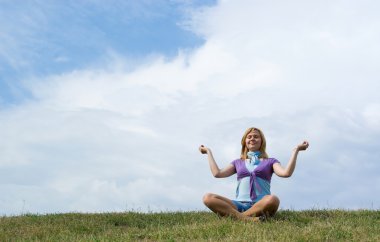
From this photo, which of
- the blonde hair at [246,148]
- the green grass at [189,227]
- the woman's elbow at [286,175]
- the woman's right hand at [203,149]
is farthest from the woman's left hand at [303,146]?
the woman's right hand at [203,149]

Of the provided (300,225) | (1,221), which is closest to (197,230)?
(300,225)

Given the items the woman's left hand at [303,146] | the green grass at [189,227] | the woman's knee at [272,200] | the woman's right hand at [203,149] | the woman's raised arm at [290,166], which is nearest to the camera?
the green grass at [189,227]

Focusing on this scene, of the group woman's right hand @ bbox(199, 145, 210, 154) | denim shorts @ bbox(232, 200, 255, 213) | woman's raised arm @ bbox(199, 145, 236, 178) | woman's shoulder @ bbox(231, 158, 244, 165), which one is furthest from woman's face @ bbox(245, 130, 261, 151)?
denim shorts @ bbox(232, 200, 255, 213)

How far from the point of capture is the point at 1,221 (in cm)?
1408

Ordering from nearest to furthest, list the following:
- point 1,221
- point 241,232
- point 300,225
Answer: point 241,232 → point 300,225 → point 1,221

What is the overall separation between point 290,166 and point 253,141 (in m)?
1.13

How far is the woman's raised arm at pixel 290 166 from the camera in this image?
40.4 ft

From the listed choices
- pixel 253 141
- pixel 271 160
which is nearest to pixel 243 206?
pixel 271 160

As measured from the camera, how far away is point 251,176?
12656 millimetres

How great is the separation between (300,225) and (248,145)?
6.96ft

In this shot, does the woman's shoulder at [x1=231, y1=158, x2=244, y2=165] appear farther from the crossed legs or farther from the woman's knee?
the woman's knee

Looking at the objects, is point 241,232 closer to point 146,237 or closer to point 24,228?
point 146,237

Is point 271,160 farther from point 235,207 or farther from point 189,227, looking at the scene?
point 189,227

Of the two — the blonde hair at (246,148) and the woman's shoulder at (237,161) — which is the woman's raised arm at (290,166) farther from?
the woman's shoulder at (237,161)
